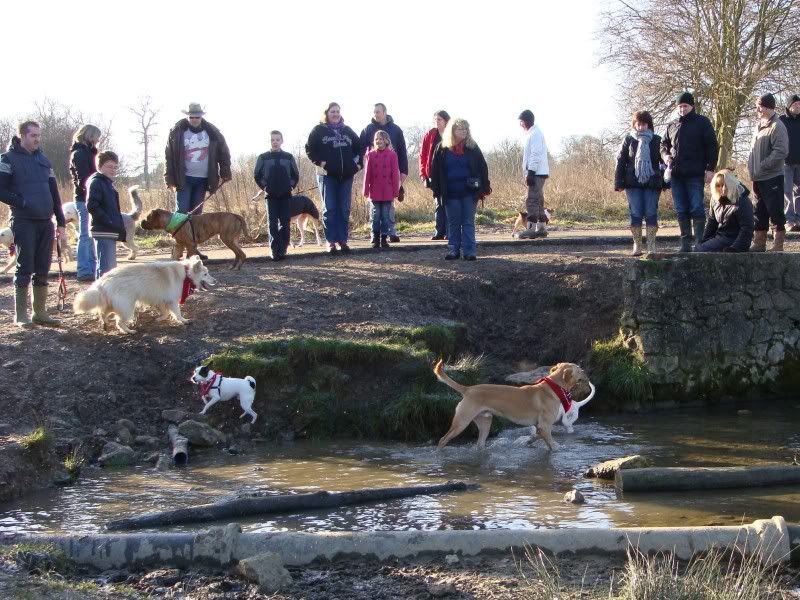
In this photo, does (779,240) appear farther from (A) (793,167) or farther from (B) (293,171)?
(B) (293,171)

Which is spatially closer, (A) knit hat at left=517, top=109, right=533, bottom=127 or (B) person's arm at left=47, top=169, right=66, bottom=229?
(B) person's arm at left=47, top=169, right=66, bottom=229

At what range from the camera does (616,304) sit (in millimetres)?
13805

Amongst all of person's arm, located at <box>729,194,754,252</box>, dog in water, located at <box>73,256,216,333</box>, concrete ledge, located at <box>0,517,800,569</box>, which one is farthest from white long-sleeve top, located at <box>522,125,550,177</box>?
concrete ledge, located at <box>0,517,800,569</box>

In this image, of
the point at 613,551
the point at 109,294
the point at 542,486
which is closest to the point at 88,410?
the point at 109,294

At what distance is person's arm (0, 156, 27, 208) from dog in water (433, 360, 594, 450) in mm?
4900

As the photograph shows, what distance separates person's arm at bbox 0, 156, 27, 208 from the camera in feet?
35.6

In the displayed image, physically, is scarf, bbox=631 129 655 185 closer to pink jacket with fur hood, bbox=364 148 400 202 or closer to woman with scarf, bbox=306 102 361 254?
pink jacket with fur hood, bbox=364 148 400 202

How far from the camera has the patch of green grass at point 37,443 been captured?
8828mm

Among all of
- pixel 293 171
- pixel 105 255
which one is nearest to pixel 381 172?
pixel 293 171

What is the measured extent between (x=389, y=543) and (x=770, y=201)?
31.0 feet

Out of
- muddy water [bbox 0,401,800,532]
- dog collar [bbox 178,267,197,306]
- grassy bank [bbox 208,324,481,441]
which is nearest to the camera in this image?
muddy water [bbox 0,401,800,532]

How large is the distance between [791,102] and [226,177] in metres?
9.90

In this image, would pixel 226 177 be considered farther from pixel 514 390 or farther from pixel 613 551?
pixel 613 551

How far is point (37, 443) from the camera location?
892 centimetres
